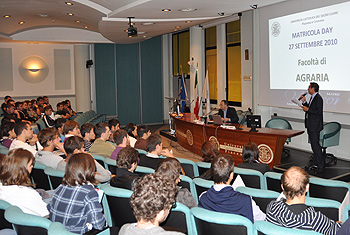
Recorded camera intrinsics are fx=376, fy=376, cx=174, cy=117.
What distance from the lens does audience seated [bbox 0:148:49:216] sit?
2.96 m

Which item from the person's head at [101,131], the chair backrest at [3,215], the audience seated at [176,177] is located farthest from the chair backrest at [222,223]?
the person's head at [101,131]

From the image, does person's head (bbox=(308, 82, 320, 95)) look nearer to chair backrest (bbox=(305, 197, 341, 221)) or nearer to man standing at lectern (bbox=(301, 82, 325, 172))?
man standing at lectern (bbox=(301, 82, 325, 172))

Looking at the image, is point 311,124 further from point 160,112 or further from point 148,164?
point 160,112

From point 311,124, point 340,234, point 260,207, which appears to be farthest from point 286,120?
point 340,234

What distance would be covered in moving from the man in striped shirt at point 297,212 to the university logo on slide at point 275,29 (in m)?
6.60

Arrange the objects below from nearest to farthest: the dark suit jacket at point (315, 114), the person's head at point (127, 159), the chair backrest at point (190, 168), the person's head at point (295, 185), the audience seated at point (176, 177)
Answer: the person's head at point (295, 185) → the audience seated at point (176, 177) → the person's head at point (127, 159) → the chair backrest at point (190, 168) → the dark suit jacket at point (315, 114)

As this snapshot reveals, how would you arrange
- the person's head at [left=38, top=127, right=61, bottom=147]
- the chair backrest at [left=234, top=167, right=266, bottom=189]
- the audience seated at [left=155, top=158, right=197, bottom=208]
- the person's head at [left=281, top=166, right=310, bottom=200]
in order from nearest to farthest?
the person's head at [left=281, top=166, right=310, bottom=200]
the audience seated at [left=155, top=158, right=197, bottom=208]
the chair backrest at [left=234, top=167, right=266, bottom=189]
the person's head at [left=38, top=127, right=61, bottom=147]

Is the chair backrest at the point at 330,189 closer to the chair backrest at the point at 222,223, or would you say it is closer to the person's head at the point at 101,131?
the chair backrest at the point at 222,223

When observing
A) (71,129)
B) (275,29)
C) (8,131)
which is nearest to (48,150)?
(71,129)

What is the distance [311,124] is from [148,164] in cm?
350

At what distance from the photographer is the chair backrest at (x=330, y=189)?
11.1ft

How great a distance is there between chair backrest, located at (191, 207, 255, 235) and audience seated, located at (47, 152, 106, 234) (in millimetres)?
795

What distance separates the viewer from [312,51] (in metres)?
7.82

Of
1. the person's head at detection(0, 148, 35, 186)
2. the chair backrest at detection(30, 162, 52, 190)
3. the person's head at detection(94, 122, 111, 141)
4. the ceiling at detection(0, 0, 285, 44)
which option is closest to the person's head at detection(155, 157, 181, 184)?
the person's head at detection(0, 148, 35, 186)
